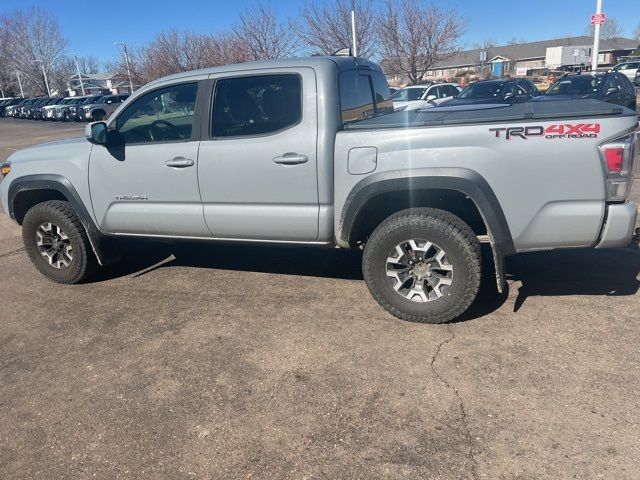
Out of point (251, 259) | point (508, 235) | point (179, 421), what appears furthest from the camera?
point (251, 259)

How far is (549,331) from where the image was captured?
3611 millimetres

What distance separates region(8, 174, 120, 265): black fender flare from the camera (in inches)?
185

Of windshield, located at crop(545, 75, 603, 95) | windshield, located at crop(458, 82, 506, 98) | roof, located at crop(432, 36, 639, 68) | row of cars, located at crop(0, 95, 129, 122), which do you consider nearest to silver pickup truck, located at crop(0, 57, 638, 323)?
windshield, located at crop(458, 82, 506, 98)

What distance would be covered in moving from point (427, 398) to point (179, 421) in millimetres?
1393

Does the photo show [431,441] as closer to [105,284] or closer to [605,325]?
[605,325]

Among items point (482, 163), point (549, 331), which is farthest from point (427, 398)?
point (482, 163)

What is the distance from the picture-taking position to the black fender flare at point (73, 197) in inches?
185

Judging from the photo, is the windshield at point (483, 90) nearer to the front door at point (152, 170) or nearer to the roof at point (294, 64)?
the roof at point (294, 64)

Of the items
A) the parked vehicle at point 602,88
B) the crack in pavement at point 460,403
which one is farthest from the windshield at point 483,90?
the crack in pavement at point 460,403

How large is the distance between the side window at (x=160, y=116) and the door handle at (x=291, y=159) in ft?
2.92

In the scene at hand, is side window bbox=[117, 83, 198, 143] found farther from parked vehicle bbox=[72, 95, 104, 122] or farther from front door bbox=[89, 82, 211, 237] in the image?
parked vehicle bbox=[72, 95, 104, 122]

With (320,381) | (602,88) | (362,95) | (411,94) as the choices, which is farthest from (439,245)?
(411,94)

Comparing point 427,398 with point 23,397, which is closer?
point 427,398

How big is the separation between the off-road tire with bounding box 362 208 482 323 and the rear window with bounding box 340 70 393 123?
904mm
